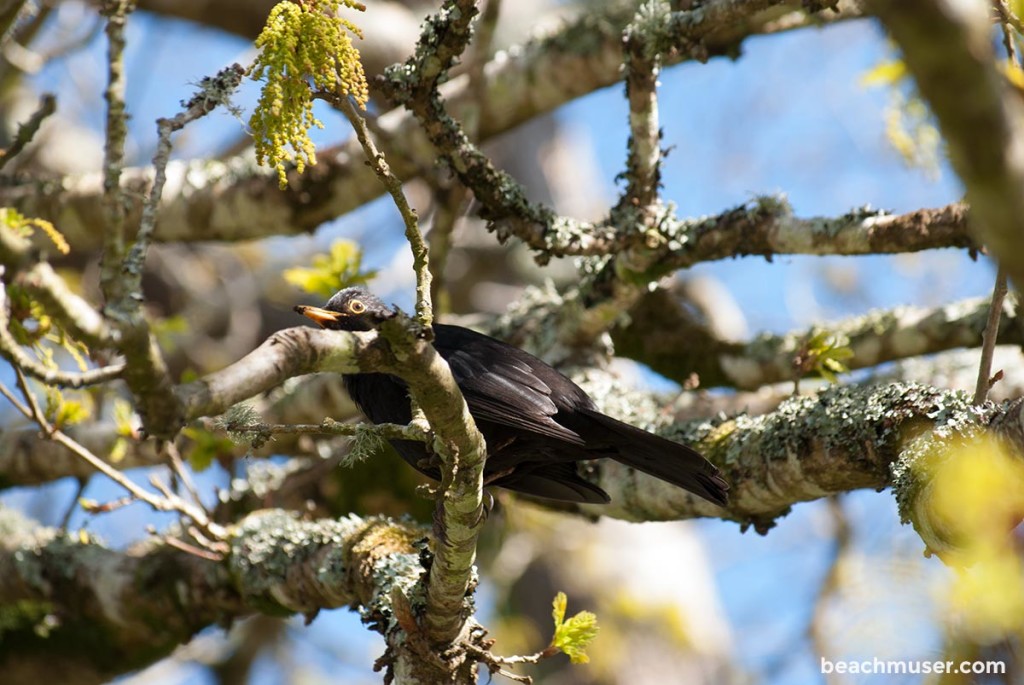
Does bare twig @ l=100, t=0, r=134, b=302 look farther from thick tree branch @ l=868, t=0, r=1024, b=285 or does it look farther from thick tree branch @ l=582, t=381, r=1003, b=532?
thick tree branch @ l=582, t=381, r=1003, b=532

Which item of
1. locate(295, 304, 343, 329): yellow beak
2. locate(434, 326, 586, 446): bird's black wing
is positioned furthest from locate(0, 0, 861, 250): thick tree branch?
locate(434, 326, 586, 446): bird's black wing

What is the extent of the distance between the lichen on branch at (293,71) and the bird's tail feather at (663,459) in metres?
1.71

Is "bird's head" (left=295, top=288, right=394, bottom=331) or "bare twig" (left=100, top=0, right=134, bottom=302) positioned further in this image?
"bird's head" (left=295, top=288, right=394, bottom=331)

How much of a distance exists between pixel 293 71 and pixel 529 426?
1.67 metres

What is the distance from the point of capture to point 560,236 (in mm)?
3541

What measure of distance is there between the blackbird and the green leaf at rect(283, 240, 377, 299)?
0.15 meters

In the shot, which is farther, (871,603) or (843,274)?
(843,274)

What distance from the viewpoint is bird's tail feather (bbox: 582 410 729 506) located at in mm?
3270

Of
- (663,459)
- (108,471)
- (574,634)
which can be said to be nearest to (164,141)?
(574,634)

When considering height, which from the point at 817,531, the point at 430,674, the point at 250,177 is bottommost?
the point at 430,674

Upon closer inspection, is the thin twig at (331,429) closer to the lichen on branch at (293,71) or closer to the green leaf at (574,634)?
the lichen on branch at (293,71)

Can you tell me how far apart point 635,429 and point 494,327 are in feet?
5.36

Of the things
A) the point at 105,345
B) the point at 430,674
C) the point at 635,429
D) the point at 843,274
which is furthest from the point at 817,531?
the point at 105,345

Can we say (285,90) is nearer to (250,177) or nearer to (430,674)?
(430,674)
